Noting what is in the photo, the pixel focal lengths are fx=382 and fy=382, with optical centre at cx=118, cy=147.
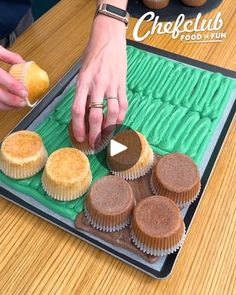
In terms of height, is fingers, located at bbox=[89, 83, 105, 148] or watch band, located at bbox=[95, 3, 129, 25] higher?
watch band, located at bbox=[95, 3, 129, 25]

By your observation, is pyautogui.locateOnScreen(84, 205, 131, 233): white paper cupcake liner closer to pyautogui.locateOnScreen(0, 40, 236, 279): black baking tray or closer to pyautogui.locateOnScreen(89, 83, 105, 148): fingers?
pyautogui.locateOnScreen(0, 40, 236, 279): black baking tray

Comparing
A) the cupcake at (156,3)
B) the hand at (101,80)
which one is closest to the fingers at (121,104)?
the hand at (101,80)

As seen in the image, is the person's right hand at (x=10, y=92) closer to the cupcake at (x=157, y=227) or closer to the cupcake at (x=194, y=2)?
the cupcake at (x=157, y=227)

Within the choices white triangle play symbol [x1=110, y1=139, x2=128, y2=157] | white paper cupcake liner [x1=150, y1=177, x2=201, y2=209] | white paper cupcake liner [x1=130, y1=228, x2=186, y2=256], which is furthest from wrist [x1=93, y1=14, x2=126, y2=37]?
white paper cupcake liner [x1=130, y1=228, x2=186, y2=256]

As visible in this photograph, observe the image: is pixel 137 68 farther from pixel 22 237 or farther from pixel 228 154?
pixel 22 237

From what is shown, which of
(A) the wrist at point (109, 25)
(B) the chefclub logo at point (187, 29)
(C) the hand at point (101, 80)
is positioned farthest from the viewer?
(B) the chefclub logo at point (187, 29)

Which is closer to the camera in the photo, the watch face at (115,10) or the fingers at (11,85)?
the fingers at (11,85)
